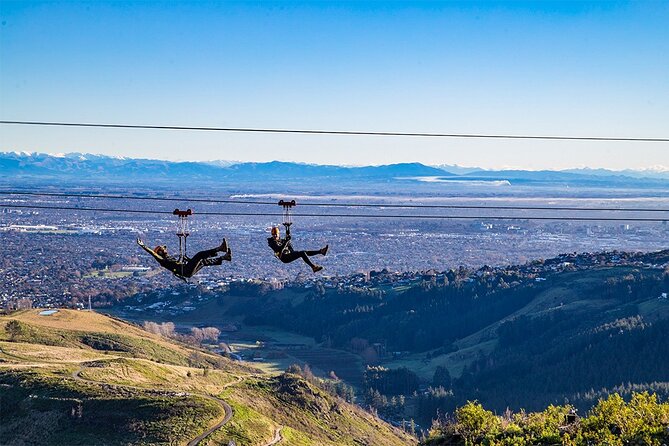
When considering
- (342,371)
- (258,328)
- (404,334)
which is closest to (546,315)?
(404,334)

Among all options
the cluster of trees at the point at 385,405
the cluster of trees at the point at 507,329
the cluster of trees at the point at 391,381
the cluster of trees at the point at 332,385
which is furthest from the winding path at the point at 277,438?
the cluster of trees at the point at 391,381

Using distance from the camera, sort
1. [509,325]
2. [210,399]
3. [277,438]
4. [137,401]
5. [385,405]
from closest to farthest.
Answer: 1. [137,401]
2. [277,438]
3. [210,399]
4. [385,405]
5. [509,325]

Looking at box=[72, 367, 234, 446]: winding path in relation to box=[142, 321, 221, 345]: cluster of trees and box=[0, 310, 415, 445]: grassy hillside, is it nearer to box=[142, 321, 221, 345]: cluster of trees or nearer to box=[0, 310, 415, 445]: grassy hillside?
box=[0, 310, 415, 445]: grassy hillside

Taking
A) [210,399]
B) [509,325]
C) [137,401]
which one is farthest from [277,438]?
[509,325]

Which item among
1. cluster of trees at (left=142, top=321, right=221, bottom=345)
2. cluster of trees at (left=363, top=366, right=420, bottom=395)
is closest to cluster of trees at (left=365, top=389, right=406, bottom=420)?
cluster of trees at (left=363, top=366, right=420, bottom=395)

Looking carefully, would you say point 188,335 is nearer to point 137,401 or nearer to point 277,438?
point 137,401

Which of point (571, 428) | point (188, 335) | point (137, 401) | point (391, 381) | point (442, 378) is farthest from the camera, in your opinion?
point (188, 335)

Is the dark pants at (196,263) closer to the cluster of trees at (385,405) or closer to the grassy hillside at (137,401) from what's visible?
the grassy hillside at (137,401)
